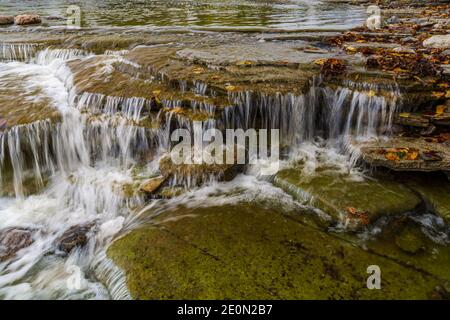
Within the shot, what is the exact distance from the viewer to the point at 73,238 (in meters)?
5.34

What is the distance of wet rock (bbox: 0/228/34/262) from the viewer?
5328 millimetres

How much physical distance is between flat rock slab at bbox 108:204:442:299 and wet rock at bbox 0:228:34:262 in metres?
1.72

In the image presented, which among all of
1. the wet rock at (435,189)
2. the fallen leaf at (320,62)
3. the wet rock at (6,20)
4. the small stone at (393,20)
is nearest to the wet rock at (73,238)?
the wet rock at (435,189)

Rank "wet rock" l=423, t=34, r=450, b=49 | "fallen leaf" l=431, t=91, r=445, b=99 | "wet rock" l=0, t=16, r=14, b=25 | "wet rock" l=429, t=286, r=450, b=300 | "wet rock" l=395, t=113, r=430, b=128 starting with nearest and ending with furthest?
1. "wet rock" l=429, t=286, r=450, b=300
2. "wet rock" l=395, t=113, r=430, b=128
3. "fallen leaf" l=431, t=91, r=445, b=99
4. "wet rock" l=423, t=34, r=450, b=49
5. "wet rock" l=0, t=16, r=14, b=25

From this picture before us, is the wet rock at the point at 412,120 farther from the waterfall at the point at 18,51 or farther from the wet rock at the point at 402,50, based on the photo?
the waterfall at the point at 18,51

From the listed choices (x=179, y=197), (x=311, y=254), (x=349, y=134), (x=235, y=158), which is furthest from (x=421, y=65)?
(x=179, y=197)

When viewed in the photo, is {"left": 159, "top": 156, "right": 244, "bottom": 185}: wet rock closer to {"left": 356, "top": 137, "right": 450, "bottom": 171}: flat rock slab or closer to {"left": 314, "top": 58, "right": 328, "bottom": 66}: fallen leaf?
{"left": 356, "top": 137, "right": 450, "bottom": 171}: flat rock slab

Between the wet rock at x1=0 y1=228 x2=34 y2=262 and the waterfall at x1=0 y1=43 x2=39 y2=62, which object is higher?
the waterfall at x1=0 y1=43 x2=39 y2=62

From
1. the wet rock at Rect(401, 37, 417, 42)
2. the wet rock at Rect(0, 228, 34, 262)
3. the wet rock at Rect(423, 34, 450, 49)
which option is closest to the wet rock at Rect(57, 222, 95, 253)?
the wet rock at Rect(0, 228, 34, 262)

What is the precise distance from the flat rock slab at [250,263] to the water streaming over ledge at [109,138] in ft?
4.04

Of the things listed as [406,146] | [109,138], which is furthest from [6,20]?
[406,146]

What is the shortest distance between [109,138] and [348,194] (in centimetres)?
443
